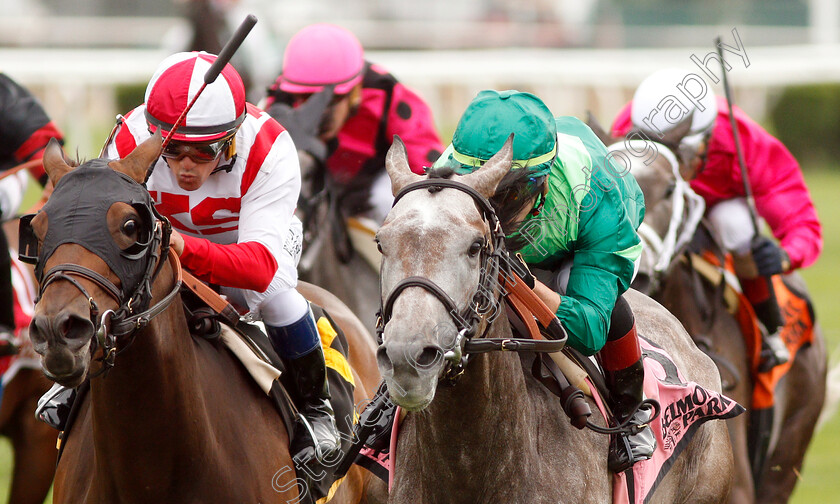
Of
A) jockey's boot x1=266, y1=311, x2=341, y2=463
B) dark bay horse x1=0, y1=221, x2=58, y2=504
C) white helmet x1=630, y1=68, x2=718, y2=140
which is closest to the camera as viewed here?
jockey's boot x1=266, y1=311, x2=341, y2=463

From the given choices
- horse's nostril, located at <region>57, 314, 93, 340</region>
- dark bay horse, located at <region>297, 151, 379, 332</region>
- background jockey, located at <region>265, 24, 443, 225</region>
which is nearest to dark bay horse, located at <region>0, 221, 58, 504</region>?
dark bay horse, located at <region>297, 151, 379, 332</region>

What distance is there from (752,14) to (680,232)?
27.7m

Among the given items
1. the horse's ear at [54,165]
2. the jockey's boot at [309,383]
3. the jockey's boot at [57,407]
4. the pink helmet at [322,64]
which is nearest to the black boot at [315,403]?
the jockey's boot at [309,383]

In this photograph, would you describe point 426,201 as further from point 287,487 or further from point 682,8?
point 682,8

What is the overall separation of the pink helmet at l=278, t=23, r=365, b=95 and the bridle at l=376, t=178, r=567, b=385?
151 inches

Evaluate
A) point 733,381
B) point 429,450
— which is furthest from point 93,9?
point 429,450

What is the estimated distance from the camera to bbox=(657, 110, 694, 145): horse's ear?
6060 millimetres

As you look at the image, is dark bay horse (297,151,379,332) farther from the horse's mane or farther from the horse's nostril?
the horse's nostril

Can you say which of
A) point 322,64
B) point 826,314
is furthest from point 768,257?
point 826,314

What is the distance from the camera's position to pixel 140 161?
349cm

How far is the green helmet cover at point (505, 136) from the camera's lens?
11.5ft

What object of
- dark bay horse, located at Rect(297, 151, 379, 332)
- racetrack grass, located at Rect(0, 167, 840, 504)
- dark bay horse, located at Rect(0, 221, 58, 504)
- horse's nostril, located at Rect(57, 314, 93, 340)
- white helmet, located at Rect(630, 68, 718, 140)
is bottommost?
racetrack grass, located at Rect(0, 167, 840, 504)

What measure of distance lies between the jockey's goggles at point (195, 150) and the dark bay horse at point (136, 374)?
282mm

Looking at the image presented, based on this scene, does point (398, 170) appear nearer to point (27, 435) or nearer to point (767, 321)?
point (27, 435)
